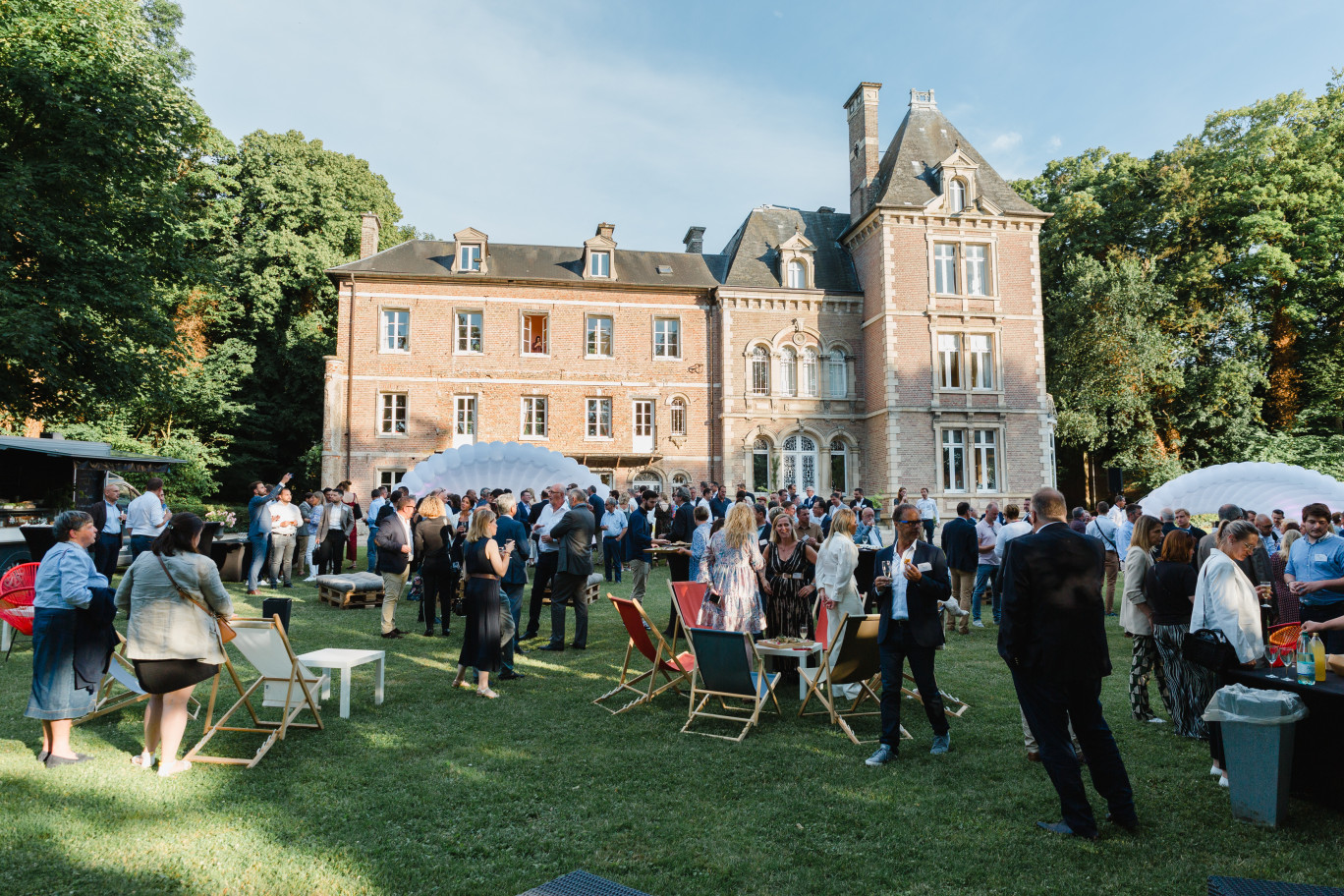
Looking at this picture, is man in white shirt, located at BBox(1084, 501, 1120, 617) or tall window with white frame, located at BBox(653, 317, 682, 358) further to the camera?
tall window with white frame, located at BBox(653, 317, 682, 358)

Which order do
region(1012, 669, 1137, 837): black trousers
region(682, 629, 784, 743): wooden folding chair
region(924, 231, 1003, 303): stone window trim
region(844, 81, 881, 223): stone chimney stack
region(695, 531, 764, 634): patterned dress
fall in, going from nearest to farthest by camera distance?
region(1012, 669, 1137, 837): black trousers
region(682, 629, 784, 743): wooden folding chair
region(695, 531, 764, 634): patterned dress
region(924, 231, 1003, 303): stone window trim
region(844, 81, 881, 223): stone chimney stack

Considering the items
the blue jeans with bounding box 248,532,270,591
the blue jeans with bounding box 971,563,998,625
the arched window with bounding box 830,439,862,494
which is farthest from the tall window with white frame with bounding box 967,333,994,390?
the blue jeans with bounding box 248,532,270,591

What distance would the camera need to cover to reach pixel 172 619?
189 inches

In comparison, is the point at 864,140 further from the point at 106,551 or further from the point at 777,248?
the point at 106,551

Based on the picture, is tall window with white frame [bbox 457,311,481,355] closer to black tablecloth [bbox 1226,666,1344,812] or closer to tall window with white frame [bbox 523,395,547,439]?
tall window with white frame [bbox 523,395,547,439]

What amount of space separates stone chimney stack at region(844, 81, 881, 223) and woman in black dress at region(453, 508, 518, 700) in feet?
80.2

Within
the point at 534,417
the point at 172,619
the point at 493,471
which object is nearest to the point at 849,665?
the point at 172,619

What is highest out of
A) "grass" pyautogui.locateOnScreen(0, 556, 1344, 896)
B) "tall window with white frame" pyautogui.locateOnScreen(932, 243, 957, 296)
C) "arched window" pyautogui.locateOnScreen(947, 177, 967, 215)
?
"arched window" pyautogui.locateOnScreen(947, 177, 967, 215)

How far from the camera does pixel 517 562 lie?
8195 mm

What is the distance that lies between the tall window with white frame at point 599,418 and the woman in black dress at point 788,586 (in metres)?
19.2

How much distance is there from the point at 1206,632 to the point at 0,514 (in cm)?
1929

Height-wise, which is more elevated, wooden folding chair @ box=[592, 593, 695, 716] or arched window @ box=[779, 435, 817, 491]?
arched window @ box=[779, 435, 817, 491]

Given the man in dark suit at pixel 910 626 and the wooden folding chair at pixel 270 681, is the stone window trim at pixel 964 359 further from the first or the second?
the wooden folding chair at pixel 270 681

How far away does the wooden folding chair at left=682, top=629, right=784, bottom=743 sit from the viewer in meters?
5.77
